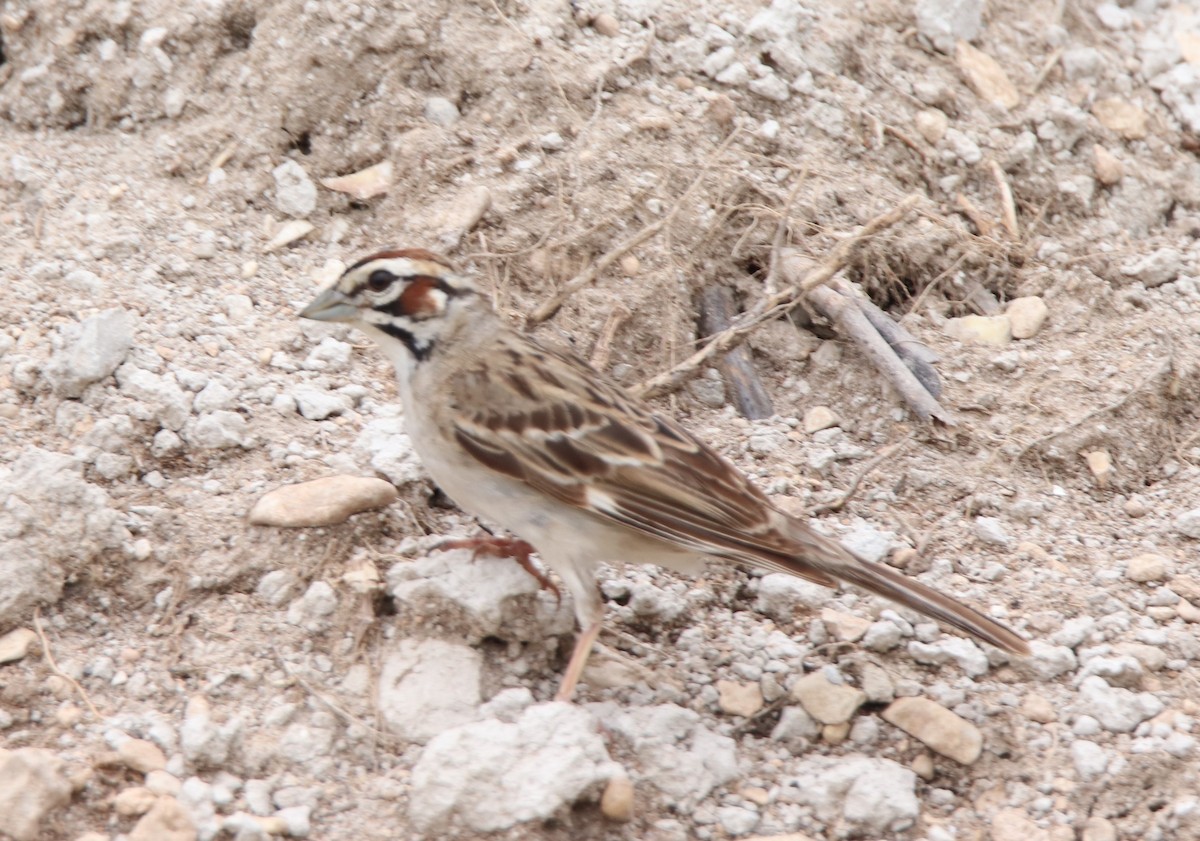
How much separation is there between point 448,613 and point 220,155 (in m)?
2.54

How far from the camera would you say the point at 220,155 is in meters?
6.41

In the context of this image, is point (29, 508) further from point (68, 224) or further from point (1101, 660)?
point (1101, 660)

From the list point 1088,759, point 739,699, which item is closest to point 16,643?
point 739,699

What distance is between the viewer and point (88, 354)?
5.32 m

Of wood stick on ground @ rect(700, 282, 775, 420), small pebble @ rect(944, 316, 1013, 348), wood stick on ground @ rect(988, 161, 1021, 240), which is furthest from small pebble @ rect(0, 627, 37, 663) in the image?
wood stick on ground @ rect(988, 161, 1021, 240)

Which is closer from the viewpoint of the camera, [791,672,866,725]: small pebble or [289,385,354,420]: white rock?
[791,672,866,725]: small pebble

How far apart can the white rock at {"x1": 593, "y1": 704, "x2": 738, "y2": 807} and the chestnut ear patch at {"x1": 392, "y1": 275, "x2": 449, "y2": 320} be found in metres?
1.29

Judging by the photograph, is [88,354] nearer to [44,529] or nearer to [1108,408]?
[44,529]

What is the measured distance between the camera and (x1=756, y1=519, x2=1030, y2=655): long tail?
4.56 metres

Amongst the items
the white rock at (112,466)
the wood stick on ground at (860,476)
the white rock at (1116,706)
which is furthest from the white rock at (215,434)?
the white rock at (1116,706)

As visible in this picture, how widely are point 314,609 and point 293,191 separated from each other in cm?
212

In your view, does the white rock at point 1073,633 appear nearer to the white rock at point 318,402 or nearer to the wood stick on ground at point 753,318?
the wood stick on ground at point 753,318

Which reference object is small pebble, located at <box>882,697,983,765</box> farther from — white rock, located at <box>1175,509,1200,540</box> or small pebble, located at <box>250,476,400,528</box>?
small pebble, located at <box>250,476,400,528</box>

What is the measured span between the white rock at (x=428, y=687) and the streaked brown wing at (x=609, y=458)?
21.5 inches
